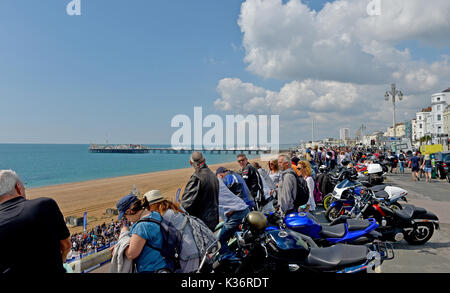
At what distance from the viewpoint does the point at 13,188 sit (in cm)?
228

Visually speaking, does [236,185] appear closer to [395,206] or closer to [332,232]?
[332,232]

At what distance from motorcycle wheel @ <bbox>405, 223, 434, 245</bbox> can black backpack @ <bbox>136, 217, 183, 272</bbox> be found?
492cm

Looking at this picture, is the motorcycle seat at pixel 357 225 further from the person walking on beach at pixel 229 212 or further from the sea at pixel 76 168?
the sea at pixel 76 168

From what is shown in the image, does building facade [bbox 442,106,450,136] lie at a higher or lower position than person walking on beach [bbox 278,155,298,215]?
higher

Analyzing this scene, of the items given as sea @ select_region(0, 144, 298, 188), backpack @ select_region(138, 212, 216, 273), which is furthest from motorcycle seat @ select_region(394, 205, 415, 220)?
sea @ select_region(0, 144, 298, 188)

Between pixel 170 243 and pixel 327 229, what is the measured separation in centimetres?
252

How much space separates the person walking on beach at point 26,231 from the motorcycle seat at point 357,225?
3.63 metres

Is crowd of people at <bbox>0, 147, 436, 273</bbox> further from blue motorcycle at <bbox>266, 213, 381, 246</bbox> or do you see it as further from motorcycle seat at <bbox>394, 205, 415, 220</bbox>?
motorcycle seat at <bbox>394, 205, 415, 220</bbox>

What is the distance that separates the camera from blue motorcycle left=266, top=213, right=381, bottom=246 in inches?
152

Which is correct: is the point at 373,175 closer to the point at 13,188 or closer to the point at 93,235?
the point at 93,235

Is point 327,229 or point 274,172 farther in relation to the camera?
point 274,172

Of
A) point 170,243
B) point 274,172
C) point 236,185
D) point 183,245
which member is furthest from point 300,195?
point 170,243

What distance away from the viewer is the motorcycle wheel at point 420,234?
5500 millimetres

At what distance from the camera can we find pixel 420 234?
18.1 feet
